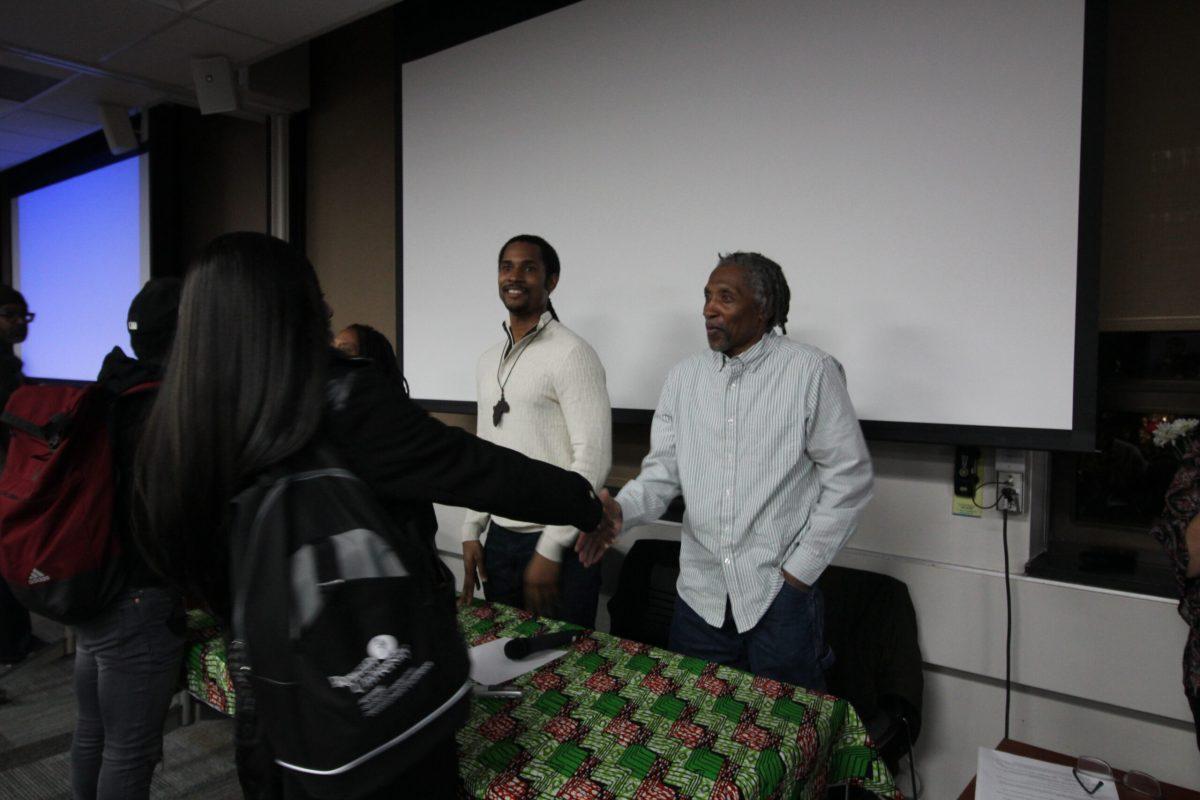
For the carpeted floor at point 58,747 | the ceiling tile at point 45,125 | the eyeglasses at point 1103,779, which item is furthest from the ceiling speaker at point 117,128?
the eyeglasses at point 1103,779

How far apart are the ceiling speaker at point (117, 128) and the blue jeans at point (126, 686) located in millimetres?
3848

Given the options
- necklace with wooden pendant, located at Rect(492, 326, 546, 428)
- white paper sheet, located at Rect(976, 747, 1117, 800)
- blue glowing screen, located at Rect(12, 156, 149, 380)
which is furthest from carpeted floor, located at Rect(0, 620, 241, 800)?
blue glowing screen, located at Rect(12, 156, 149, 380)

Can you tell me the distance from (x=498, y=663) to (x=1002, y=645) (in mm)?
1423

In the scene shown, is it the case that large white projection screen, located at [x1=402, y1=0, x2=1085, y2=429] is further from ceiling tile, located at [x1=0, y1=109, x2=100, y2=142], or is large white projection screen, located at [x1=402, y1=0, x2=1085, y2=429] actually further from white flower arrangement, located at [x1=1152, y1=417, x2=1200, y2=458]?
ceiling tile, located at [x1=0, y1=109, x2=100, y2=142]

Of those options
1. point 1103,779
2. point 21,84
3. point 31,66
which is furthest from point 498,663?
point 21,84

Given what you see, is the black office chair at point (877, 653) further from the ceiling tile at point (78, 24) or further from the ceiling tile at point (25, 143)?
the ceiling tile at point (25, 143)

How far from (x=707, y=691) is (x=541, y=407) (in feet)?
3.03

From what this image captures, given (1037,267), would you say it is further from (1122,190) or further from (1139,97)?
(1139,97)

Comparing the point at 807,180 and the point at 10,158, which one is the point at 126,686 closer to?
the point at 807,180

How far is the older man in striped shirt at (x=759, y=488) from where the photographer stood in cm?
152

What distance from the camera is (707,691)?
1183mm

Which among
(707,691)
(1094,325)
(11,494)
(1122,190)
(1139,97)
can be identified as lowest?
(707,691)

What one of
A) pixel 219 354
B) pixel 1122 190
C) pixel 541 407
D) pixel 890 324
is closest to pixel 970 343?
pixel 890 324

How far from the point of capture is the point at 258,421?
817 millimetres
